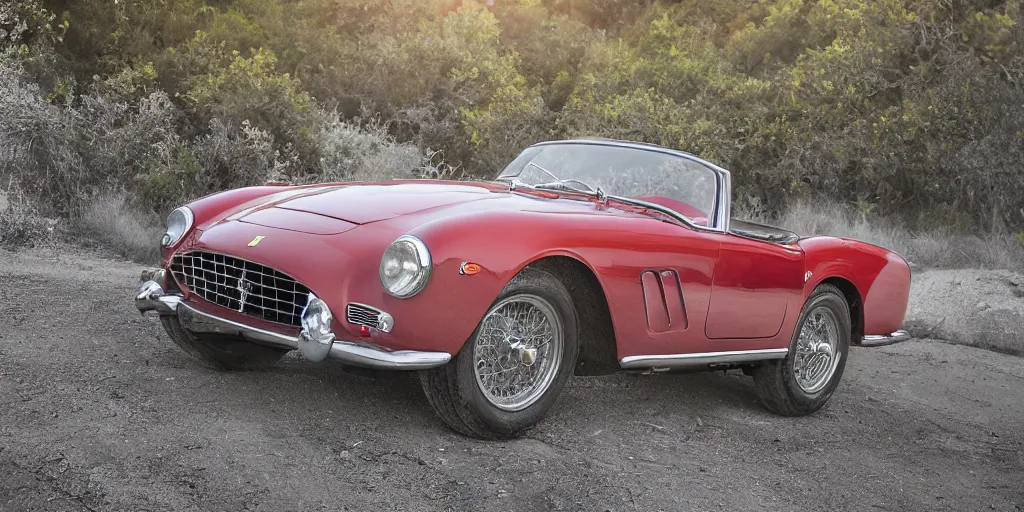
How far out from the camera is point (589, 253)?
427cm

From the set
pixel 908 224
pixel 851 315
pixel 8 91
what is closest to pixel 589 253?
pixel 851 315

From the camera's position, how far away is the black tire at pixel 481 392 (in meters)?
3.95

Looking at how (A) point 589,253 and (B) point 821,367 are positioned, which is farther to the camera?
(B) point 821,367

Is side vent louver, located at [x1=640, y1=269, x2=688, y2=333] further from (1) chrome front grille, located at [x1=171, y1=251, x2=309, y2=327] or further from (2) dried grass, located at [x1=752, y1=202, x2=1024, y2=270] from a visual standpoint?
(2) dried grass, located at [x1=752, y1=202, x2=1024, y2=270]

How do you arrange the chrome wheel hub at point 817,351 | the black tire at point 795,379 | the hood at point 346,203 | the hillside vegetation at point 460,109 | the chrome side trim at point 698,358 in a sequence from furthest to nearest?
the hillside vegetation at point 460,109 < the chrome wheel hub at point 817,351 < the black tire at point 795,379 < the chrome side trim at point 698,358 < the hood at point 346,203

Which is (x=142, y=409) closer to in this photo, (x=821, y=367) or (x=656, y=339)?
(x=656, y=339)

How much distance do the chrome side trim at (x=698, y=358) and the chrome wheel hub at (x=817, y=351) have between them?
277mm

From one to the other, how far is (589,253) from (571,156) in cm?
151

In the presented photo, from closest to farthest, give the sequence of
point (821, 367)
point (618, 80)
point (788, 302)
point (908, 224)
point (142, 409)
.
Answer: point (142, 409) < point (788, 302) < point (821, 367) < point (908, 224) < point (618, 80)

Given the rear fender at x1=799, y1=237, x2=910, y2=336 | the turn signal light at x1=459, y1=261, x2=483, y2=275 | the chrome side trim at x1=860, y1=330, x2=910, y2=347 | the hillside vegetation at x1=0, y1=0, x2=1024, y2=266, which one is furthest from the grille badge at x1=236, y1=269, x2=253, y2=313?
the hillside vegetation at x1=0, y1=0, x2=1024, y2=266

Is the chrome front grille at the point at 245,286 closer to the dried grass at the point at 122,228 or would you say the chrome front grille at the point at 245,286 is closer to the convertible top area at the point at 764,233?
the convertible top area at the point at 764,233

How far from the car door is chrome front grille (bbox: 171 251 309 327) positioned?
2019mm

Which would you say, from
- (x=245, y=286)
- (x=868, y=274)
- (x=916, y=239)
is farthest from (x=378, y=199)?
(x=916, y=239)

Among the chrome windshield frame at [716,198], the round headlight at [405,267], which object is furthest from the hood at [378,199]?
the chrome windshield frame at [716,198]
